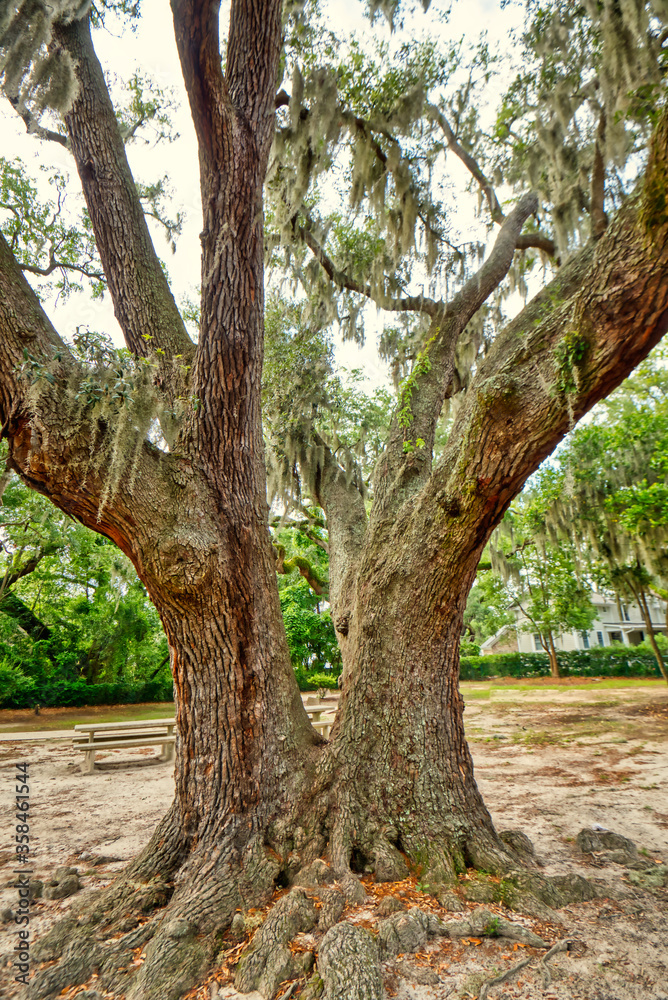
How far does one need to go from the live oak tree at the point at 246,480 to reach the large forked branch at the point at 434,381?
0.14 feet

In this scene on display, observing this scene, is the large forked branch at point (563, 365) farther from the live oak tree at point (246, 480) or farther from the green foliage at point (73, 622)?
the green foliage at point (73, 622)

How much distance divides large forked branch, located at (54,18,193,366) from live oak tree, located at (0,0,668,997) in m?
0.01

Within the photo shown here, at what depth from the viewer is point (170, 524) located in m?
2.88

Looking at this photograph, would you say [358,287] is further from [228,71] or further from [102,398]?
[102,398]

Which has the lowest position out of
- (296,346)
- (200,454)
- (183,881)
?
(183,881)

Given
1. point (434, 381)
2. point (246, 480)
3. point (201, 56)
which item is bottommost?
point (246, 480)

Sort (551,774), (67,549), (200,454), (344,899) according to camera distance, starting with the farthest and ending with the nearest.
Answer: (67,549)
(551,774)
(200,454)
(344,899)

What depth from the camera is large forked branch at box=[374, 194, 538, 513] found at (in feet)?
13.8

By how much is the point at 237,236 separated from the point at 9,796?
586cm

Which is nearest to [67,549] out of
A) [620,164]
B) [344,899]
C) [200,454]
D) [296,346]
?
[296,346]

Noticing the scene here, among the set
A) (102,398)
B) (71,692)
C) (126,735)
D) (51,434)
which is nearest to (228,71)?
(102,398)

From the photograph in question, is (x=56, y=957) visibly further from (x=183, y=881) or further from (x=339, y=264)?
(x=339, y=264)

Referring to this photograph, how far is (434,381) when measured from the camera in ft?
14.9

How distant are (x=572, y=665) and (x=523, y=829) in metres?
19.2
